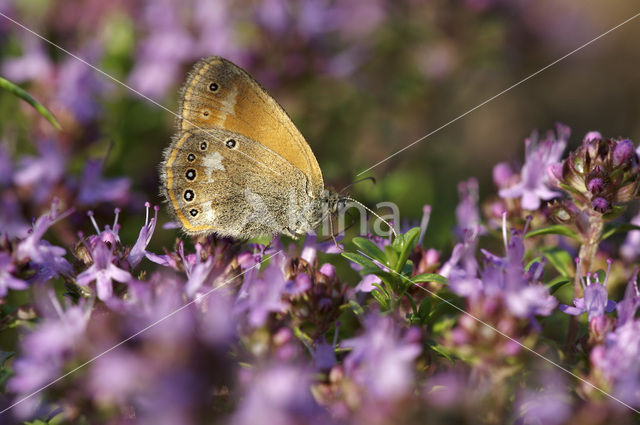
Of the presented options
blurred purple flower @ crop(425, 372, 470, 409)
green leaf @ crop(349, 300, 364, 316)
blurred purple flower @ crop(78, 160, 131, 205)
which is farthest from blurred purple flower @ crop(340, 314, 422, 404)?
blurred purple flower @ crop(78, 160, 131, 205)

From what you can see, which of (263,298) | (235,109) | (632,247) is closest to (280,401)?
(263,298)

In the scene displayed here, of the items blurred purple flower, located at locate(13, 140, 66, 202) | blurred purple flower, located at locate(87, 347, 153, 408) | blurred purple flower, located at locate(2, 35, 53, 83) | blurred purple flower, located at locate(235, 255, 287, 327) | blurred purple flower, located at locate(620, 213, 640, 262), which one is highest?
blurred purple flower, located at locate(2, 35, 53, 83)

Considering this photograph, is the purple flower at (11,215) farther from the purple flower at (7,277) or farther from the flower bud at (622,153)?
the flower bud at (622,153)

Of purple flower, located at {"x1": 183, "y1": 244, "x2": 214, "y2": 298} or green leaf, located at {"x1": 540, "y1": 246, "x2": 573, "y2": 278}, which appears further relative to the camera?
green leaf, located at {"x1": 540, "y1": 246, "x2": 573, "y2": 278}

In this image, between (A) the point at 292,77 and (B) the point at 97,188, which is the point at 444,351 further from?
(A) the point at 292,77

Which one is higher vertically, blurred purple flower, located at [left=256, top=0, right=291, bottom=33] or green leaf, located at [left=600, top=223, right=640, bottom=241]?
blurred purple flower, located at [left=256, top=0, right=291, bottom=33]

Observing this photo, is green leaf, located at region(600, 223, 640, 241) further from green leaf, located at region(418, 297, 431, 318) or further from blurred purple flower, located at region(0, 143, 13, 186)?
blurred purple flower, located at region(0, 143, 13, 186)

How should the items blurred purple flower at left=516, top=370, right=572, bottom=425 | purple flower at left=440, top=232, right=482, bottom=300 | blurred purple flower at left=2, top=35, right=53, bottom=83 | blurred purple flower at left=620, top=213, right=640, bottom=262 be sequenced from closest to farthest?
blurred purple flower at left=516, top=370, right=572, bottom=425 → purple flower at left=440, top=232, right=482, bottom=300 → blurred purple flower at left=620, top=213, right=640, bottom=262 → blurred purple flower at left=2, top=35, right=53, bottom=83

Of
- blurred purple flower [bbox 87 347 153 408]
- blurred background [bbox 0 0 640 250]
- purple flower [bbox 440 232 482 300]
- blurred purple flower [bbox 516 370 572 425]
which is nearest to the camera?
blurred purple flower [bbox 87 347 153 408]
